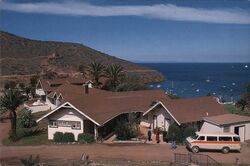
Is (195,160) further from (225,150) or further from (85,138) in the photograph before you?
(85,138)

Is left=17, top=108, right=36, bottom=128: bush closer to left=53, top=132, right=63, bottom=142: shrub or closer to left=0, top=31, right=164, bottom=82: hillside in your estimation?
left=53, top=132, right=63, bottom=142: shrub

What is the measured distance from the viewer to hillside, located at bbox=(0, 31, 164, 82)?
121 metres

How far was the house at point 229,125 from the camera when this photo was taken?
32.5m

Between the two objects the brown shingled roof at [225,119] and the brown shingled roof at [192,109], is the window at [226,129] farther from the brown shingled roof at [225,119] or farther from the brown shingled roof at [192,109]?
the brown shingled roof at [192,109]

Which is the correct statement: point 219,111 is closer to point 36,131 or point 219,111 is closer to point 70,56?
point 36,131

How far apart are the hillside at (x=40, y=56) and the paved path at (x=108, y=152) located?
84.1m

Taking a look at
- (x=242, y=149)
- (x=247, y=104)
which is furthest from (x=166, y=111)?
(x=247, y=104)

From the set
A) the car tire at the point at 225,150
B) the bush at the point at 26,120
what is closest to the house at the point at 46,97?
the bush at the point at 26,120

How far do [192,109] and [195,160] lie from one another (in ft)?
35.8

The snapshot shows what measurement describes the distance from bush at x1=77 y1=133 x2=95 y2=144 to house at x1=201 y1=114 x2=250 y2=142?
9190 mm

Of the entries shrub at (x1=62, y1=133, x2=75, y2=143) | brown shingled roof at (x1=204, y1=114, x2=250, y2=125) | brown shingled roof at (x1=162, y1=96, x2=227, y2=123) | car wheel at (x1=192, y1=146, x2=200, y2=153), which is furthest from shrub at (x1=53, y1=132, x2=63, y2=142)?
brown shingled roof at (x1=204, y1=114, x2=250, y2=125)

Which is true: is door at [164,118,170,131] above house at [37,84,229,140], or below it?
below

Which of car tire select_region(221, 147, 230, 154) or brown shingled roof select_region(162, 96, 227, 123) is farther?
brown shingled roof select_region(162, 96, 227, 123)

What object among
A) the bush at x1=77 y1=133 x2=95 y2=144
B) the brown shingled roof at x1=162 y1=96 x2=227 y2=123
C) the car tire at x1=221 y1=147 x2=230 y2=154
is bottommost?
the car tire at x1=221 y1=147 x2=230 y2=154
